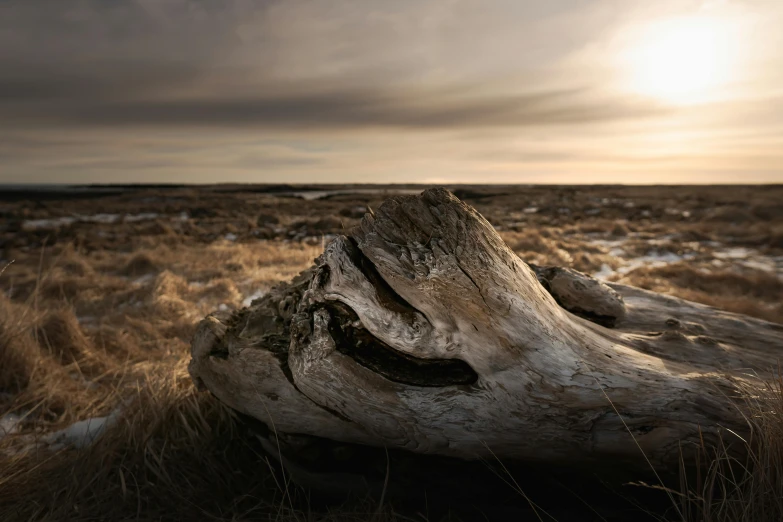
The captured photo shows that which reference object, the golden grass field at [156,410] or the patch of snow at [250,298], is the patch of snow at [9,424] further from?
the patch of snow at [250,298]

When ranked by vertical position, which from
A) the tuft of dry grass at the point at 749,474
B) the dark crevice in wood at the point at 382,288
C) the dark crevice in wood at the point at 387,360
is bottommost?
the tuft of dry grass at the point at 749,474

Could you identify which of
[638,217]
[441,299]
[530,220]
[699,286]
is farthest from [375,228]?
[638,217]

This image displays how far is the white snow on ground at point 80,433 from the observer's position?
3.02 m

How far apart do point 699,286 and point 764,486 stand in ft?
24.8

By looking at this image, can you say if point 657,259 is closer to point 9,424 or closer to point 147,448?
point 147,448

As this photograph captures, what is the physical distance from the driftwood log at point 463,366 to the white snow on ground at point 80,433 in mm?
1579

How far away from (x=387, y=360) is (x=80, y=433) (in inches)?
92.1

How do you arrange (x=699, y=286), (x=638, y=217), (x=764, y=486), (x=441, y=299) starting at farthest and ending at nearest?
1. (x=638, y=217)
2. (x=699, y=286)
3. (x=441, y=299)
4. (x=764, y=486)

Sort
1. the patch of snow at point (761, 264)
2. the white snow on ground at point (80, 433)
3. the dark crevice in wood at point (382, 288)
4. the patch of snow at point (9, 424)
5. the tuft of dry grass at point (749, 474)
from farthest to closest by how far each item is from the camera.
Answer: the patch of snow at point (761, 264), the patch of snow at point (9, 424), the white snow on ground at point (80, 433), the dark crevice in wood at point (382, 288), the tuft of dry grass at point (749, 474)

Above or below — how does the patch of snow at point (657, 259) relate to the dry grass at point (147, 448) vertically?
below

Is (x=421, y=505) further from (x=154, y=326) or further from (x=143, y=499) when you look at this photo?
(x=154, y=326)

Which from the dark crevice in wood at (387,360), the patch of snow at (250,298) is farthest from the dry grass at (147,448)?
the patch of snow at (250,298)

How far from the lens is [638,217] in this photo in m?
25.5

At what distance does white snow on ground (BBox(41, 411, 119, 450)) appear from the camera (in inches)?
119
